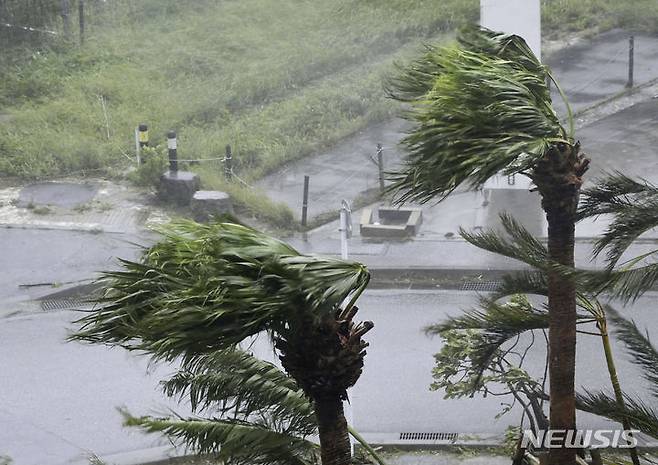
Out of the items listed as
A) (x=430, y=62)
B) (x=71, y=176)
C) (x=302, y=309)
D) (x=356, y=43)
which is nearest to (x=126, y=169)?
(x=71, y=176)

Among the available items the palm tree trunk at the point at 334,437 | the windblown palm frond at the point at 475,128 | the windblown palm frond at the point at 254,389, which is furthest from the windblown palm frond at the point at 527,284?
the palm tree trunk at the point at 334,437

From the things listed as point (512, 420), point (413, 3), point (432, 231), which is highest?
point (413, 3)

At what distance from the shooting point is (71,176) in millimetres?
19703

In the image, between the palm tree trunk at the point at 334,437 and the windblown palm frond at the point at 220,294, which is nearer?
the windblown palm frond at the point at 220,294

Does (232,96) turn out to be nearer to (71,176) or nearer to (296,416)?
(71,176)

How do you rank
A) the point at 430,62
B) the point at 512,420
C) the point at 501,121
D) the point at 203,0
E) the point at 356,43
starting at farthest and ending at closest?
the point at 203,0
the point at 356,43
the point at 512,420
the point at 430,62
the point at 501,121

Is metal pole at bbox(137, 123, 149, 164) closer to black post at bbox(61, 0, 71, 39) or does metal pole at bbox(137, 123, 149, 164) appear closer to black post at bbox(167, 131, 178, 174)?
black post at bbox(167, 131, 178, 174)

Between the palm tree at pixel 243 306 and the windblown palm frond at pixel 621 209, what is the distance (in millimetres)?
2014

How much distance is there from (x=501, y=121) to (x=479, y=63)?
64 centimetres

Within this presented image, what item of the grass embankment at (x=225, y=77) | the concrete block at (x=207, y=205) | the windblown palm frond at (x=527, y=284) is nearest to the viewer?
the windblown palm frond at (x=527, y=284)

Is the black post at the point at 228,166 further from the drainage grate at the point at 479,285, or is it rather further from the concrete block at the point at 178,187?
the drainage grate at the point at 479,285

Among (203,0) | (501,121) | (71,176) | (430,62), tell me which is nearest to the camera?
(501,121)

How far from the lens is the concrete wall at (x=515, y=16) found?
1680 centimetres

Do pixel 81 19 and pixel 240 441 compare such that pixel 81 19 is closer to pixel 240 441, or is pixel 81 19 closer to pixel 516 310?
pixel 516 310
